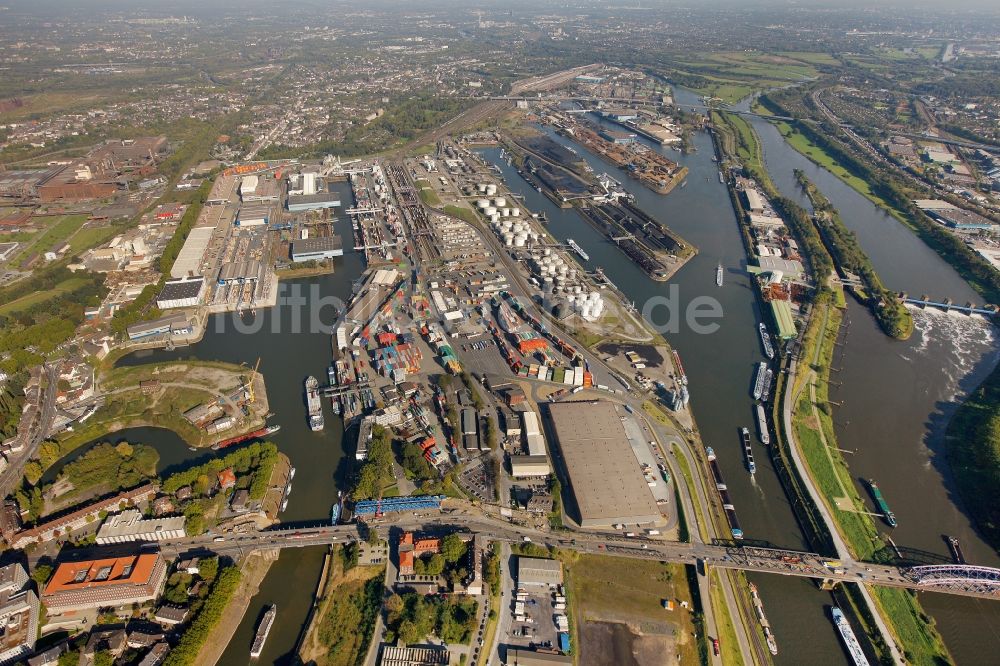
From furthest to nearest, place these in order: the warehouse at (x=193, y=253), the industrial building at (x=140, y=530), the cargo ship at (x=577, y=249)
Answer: the cargo ship at (x=577, y=249), the warehouse at (x=193, y=253), the industrial building at (x=140, y=530)

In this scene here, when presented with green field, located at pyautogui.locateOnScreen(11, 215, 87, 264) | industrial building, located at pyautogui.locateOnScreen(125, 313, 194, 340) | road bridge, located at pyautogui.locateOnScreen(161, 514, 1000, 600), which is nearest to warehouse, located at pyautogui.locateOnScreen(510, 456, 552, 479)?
road bridge, located at pyautogui.locateOnScreen(161, 514, 1000, 600)

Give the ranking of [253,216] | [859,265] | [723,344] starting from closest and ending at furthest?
[723,344] → [859,265] → [253,216]

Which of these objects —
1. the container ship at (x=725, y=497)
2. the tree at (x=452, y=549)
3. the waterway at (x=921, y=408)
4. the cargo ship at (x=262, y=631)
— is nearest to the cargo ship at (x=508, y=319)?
the container ship at (x=725, y=497)

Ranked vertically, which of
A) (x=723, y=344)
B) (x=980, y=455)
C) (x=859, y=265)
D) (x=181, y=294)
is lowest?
(x=723, y=344)

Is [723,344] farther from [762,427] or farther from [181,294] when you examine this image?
[181,294]

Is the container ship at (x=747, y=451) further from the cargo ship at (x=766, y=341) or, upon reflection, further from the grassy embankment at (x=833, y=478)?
the cargo ship at (x=766, y=341)

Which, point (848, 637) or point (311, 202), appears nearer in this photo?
point (848, 637)

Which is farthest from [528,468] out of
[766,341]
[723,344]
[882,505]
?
[766,341]
